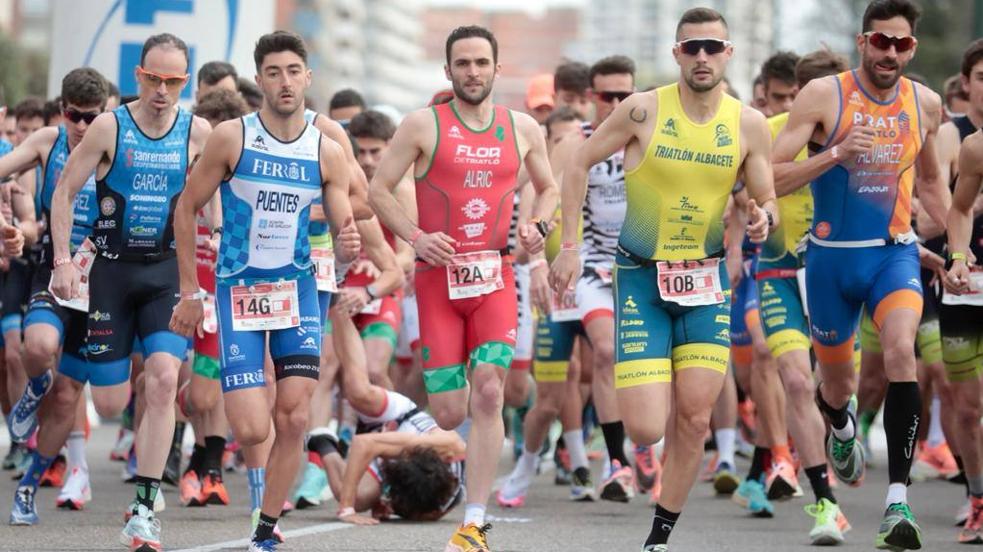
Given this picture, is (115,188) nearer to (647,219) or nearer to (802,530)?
(647,219)

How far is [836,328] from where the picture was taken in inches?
393

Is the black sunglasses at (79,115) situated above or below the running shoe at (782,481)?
above

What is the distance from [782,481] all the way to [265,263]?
166 inches

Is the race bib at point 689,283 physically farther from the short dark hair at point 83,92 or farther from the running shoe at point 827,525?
the short dark hair at point 83,92

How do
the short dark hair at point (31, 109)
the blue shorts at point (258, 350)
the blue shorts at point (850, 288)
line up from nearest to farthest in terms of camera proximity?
1. the blue shorts at point (258, 350)
2. the blue shorts at point (850, 288)
3. the short dark hair at point (31, 109)

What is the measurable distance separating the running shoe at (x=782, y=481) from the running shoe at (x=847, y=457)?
130 cm

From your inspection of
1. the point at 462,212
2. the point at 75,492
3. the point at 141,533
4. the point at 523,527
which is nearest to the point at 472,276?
the point at 462,212

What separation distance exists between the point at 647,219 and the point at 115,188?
302 cm

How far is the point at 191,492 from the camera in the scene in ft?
38.2

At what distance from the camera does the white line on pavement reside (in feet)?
30.9

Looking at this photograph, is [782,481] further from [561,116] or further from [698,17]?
[698,17]

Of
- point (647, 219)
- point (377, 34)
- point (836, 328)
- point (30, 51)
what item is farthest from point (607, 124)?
point (377, 34)

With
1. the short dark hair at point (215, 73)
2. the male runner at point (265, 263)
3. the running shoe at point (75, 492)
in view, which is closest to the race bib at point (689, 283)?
the male runner at point (265, 263)

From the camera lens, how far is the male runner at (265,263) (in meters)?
8.95
